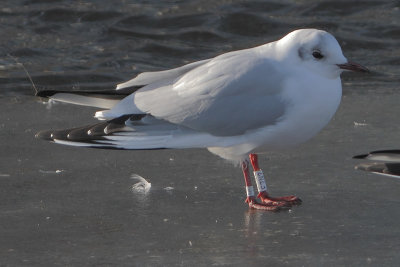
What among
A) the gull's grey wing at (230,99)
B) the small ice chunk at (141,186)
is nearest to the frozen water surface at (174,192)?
the small ice chunk at (141,186)

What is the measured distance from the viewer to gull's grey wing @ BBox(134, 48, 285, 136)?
4.97 metres

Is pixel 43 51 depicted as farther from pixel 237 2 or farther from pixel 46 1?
pixel 237 2

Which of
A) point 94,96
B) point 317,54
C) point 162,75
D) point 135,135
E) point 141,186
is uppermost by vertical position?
point 317,54

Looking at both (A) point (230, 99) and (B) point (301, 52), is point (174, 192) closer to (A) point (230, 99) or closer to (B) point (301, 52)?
(A) point (230, 99)

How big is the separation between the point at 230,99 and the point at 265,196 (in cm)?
55

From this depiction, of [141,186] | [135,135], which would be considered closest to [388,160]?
[135,135]

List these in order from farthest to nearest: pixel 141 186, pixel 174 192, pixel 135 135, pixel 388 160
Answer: pixel 141 186, pixel 174 192, pixel 135 135, pixel 388 160

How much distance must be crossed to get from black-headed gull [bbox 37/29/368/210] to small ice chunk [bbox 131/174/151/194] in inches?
13.0

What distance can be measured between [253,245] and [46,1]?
7174 millimetres

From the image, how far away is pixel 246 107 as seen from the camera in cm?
502

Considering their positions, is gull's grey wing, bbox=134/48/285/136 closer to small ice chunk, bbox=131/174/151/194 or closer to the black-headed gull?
the black-headed gull

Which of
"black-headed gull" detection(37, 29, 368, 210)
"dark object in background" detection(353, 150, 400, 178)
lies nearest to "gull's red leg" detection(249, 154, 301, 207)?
"black-headed gull" detection(37, 29, 368, 210)

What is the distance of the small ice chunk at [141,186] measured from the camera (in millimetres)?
5297

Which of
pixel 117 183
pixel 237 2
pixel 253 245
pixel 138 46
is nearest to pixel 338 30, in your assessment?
pixel 237 2
